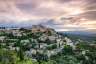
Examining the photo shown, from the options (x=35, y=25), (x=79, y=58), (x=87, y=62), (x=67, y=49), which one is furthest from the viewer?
(x=35, y=25)

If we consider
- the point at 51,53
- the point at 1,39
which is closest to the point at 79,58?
the point at 51,53

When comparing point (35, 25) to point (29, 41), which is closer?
point (29, 41)

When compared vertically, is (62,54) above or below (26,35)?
below

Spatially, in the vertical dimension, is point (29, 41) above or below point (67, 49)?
above

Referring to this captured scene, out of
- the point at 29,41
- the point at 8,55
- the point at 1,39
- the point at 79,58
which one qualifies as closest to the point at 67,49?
the point at 79,58

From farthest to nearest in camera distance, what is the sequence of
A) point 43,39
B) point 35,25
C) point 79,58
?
point 35,25 → point 43,39 → point 79,58

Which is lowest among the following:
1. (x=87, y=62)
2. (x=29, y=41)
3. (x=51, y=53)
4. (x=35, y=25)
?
(x=87, y=62)

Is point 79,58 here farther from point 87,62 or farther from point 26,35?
point 26,35

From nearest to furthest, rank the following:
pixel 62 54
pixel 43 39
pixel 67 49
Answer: pixel 62 54 → pixel 67 49 → pixel 43 39

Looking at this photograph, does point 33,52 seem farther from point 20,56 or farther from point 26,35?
point 26,35
